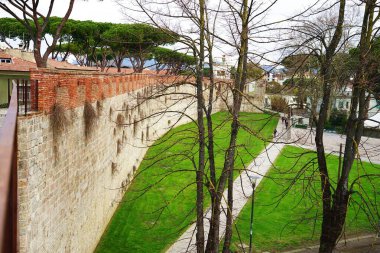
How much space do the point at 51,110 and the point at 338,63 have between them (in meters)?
6.31

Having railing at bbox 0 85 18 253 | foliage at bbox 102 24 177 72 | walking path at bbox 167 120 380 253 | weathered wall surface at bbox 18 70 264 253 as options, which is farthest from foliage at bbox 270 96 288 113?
railing at bbox 0 85 18 253

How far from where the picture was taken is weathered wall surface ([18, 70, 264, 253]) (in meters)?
5.91

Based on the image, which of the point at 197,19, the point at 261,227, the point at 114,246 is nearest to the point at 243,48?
the point at 197,19

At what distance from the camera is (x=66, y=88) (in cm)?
777

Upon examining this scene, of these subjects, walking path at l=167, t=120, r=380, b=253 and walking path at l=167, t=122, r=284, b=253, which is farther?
walking path at l=167, t=122, r=284, b=253

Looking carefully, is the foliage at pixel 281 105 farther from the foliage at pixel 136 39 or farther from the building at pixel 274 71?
the foliage at pixel 136 39

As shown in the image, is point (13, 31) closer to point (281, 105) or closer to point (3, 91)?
point (3, 91)

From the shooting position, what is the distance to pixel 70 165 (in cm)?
822

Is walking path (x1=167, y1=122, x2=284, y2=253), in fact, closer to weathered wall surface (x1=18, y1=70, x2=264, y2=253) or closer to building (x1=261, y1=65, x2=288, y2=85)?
building (x1=261, y1=65, x2=288, y2=85)

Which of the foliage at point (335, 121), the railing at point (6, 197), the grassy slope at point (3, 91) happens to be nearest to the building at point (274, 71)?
the railing at point (6, 197)

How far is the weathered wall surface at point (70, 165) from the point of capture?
5.91 m

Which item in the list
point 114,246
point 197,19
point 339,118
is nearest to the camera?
point 197,19

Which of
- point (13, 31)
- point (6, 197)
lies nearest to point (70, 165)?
point (6, 197)

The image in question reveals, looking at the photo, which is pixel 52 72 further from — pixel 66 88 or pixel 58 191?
pixel 58 191
